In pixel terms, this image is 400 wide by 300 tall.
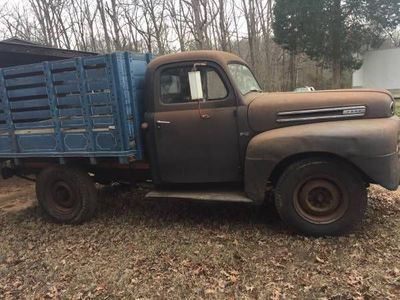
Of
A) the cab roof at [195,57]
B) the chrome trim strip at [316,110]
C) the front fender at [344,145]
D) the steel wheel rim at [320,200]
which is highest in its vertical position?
the cab roof at [195,57]

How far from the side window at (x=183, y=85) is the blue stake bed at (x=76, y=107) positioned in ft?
1.30

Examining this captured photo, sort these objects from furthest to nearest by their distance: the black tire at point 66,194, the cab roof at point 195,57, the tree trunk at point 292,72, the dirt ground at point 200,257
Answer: the tree trunk at point 292,72
the black tire at point 66,194
the cab roof at point 195,57
the dirt ground at point 200,257

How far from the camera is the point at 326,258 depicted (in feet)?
14.2

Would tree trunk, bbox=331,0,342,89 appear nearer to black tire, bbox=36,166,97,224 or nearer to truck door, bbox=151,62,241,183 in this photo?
truck door, bbox=151,62,241,183

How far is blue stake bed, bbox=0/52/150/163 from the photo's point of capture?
5.39 meters

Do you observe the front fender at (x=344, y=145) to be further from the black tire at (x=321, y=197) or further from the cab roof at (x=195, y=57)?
the cab roof at (x=195, y=57)

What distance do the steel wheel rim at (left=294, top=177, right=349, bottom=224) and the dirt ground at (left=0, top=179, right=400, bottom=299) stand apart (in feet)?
0.88

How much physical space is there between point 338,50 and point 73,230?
1753 cm

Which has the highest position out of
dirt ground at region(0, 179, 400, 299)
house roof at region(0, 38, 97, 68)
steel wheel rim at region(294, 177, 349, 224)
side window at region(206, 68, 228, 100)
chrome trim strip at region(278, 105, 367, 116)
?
house roof at region(0, 38, 97, 68)

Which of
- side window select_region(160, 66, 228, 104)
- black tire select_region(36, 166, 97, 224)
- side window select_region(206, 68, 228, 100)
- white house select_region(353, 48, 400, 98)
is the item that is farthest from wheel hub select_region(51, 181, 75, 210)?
white house select_region(353, 48, 400, 98)

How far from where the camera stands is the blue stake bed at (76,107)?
5.39 metres

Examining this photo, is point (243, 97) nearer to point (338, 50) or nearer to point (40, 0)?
point (338, 50)

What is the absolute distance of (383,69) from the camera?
25.6m

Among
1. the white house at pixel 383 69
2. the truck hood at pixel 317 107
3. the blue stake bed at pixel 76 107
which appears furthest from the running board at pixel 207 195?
the white house at pixel 383 69
